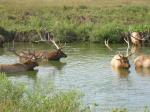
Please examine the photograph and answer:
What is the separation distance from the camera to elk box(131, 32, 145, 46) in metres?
33.1

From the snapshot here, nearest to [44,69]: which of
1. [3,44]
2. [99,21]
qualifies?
[3,44]

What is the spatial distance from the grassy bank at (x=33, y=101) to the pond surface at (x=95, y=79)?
3937 millimetres

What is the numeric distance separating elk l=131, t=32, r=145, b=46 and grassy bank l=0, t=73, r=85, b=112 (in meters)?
20.5

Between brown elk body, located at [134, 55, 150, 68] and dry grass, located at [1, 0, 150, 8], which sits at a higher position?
brown elk body, located at [134, 55, 150, 68]

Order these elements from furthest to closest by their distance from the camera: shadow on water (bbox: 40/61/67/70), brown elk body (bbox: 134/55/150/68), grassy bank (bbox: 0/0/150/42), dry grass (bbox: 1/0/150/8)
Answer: dry grass (bbox: 1/0/150/8) → grassy bank (bbox: 0/0/150/42) → shadow on water (bbox: 40/61/67/70) → brown elk body (bbox: 134/55/150/68)

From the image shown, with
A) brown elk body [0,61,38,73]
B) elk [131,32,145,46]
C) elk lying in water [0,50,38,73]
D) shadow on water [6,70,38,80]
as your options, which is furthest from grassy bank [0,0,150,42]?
shadow on water [6,70,38,80]

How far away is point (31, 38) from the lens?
33.9 metres

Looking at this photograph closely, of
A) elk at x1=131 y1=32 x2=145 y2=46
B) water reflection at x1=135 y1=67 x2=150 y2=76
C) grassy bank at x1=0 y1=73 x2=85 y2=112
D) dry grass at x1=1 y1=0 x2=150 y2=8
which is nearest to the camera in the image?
grassy bank at x1=0 y1=73 x2=85 y2=112

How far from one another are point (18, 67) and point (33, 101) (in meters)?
10.6

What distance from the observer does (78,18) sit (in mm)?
41531

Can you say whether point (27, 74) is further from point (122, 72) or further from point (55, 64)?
point (122, 72)

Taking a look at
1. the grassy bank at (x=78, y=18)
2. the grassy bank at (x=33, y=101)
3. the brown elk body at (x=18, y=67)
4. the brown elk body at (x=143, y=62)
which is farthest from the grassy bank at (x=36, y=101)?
the grassy bank at (x=78, y=18)

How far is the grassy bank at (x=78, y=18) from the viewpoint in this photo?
113 ft

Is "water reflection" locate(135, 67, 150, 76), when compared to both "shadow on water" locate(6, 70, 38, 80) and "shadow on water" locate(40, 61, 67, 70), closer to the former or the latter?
"shadow on water" locate(40, 61, 67, 70)
